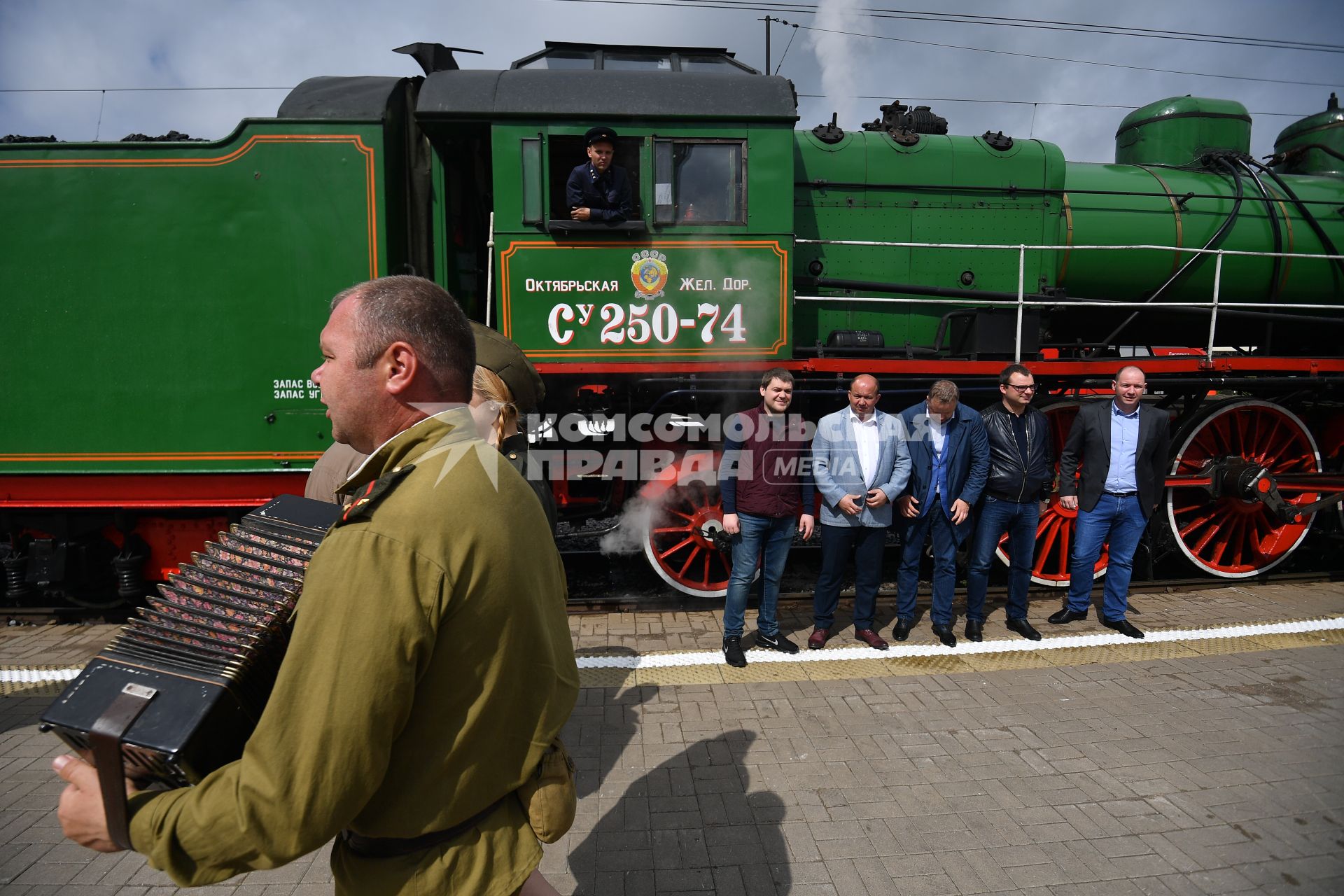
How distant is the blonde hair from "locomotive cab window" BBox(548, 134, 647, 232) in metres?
2.15

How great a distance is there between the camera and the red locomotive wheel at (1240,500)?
5.92 m

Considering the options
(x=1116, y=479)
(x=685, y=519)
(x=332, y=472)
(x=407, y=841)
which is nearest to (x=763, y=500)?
(x=685, y=519)

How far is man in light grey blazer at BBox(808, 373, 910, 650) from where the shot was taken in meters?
4.59

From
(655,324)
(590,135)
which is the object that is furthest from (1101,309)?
(590,135)

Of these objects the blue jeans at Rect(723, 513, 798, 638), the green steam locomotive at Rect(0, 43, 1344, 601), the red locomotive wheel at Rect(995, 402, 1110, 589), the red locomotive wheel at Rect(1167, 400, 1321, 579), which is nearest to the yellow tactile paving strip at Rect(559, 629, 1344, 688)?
the blue jeans at Rect(723, 513, 798, 638)

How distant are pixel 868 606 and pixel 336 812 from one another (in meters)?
4.20

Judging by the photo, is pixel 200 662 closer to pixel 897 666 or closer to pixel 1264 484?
pixel 897 666

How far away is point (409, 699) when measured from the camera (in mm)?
1099

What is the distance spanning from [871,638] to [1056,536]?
2.27 m

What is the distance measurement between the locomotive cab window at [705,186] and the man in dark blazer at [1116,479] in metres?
2.92

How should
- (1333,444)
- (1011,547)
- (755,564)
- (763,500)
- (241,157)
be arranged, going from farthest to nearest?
(1333,444), (1011,547), (755,564), (763,500), (241,157)

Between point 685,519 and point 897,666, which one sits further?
point 685,519

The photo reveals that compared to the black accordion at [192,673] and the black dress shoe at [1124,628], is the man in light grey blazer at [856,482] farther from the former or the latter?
the black accordion at [192,673]

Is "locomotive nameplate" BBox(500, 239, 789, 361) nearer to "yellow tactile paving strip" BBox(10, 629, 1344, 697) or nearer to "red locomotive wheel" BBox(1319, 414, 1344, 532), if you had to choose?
"yellow tactile paving strip" BBox(10, 629, 1344, 697)
